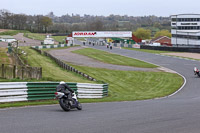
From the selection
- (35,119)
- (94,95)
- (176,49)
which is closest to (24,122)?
(35,119)

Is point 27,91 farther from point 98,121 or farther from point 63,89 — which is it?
point 98,121

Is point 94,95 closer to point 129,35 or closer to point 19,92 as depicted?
point 19,92

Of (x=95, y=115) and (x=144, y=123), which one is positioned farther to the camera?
(x=95, y=115)

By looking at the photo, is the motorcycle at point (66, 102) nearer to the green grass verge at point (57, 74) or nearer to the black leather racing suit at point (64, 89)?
the black leather racing suit at point (64, 89)

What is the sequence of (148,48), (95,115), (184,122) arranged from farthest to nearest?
(148,48), (95,115), (184,122)

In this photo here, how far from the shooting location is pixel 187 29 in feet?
367

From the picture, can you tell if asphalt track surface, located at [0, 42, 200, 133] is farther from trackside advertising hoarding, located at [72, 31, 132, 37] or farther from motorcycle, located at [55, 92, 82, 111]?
trackside advertising hoarding, located at [72, 31, 132, 37]

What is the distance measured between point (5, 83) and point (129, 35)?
8614cm

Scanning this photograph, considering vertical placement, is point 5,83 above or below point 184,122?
above

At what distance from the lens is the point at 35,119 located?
11.3 metres

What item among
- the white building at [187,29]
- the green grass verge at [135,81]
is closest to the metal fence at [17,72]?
the green grass verge at [135,81]

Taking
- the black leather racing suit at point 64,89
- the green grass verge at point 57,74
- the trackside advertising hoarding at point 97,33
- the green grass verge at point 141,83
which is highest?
the trackside advertising hoarding at point 97,33

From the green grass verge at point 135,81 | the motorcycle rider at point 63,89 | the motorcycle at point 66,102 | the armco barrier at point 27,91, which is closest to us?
the motorcycle at point 66,102

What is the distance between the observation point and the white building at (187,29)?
109188 millimetres
